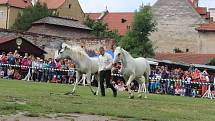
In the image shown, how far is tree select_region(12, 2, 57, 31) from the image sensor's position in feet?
336

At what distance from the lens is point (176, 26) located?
98188 mm

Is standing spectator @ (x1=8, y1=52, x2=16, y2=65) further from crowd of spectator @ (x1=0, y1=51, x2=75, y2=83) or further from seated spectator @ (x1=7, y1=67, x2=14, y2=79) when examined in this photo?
seated spectator @ (x1=7, y1=67, x2=14, y2=79)

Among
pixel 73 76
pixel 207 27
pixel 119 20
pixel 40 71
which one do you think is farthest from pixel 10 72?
pixel 119 20

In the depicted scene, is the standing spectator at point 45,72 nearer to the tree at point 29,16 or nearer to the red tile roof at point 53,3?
the tree at point 29,16

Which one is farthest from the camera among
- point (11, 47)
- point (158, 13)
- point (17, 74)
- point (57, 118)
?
point (158, 13)

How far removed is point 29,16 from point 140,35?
30489mm

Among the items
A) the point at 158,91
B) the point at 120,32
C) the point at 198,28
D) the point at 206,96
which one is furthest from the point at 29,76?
the point at 120,32

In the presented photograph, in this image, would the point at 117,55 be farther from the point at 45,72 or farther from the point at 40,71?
the point at 40,71

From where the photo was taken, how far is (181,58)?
74562 millimetres

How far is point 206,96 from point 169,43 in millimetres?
62128

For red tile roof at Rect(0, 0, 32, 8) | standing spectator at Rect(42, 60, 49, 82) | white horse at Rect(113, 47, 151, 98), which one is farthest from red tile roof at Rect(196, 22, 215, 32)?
white horse at Rect(113, 47, 151, 98)

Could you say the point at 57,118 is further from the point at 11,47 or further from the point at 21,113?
the point at 11,47

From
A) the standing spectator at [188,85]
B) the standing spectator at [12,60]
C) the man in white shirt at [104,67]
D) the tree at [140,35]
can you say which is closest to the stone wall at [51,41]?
the standing spectator at [12,60]

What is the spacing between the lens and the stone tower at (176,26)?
312ft
